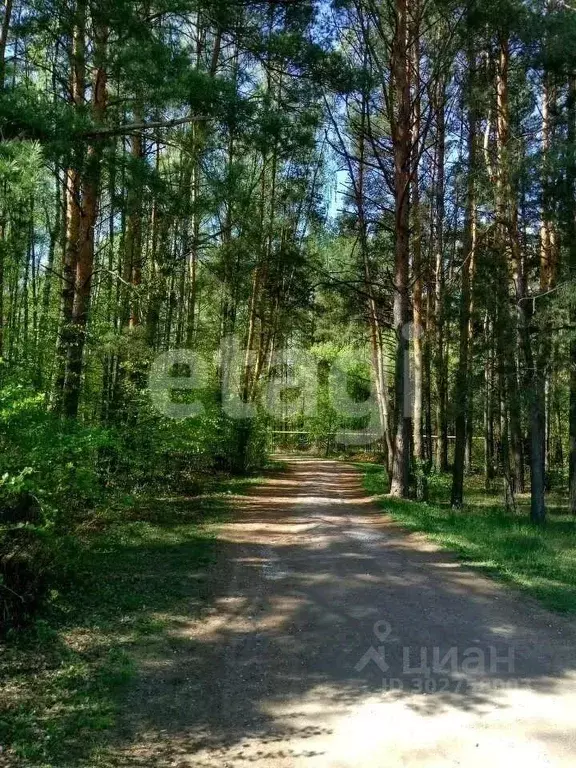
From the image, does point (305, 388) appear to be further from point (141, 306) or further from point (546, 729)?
point (546, 729)

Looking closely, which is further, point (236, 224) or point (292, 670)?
point (236, 224)

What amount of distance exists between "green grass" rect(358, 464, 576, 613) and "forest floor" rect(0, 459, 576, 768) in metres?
0.37

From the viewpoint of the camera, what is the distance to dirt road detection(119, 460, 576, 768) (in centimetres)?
336

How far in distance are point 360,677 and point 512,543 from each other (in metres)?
5.44

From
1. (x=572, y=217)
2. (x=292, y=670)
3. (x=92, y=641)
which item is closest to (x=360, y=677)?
(x=292, y=670)

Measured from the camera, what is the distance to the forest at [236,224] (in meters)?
6.70

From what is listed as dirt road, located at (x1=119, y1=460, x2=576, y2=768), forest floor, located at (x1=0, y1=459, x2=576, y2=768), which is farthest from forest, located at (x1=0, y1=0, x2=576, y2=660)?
dirt road, located at (x1=119, y1=460, x2=576, y2=768)

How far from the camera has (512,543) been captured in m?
8.93

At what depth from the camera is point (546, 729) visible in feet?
11.5

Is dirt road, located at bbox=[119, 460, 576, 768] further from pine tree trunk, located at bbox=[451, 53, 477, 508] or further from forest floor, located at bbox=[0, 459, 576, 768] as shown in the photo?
pine tree trunk, located at bbox=[451, 53, 477, 508]

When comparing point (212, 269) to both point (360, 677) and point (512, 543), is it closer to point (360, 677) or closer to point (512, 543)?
point (512, 543)

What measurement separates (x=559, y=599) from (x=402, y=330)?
8320mm

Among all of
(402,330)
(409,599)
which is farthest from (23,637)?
(402,330)

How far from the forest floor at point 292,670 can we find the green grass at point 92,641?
2cm
